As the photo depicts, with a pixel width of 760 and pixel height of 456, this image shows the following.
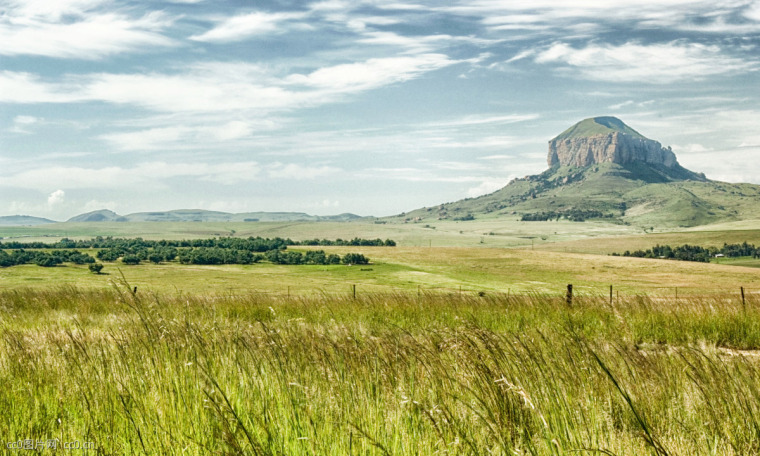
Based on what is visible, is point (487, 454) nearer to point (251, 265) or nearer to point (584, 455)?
point (584, 455)

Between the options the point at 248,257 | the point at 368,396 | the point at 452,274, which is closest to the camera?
the point at 368,396

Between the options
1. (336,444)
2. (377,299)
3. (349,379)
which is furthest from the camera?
(377,299)

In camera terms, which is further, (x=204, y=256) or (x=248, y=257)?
(x=248, y=257)

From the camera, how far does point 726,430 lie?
4.48 m

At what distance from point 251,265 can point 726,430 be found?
117 metres

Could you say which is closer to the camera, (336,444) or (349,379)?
(336,444)

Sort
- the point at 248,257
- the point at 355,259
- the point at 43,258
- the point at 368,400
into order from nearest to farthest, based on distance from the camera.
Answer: the point at 368,400, the point at 43,258, the point at 355,259, the point at 248,257

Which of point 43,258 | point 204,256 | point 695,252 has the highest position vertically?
point 43,258

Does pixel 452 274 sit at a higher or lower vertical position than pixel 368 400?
lower

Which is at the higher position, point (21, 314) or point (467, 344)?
point (467, 344)

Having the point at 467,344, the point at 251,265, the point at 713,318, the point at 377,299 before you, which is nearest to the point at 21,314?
the point at 377,299

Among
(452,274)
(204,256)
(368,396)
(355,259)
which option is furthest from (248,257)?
(368,396)

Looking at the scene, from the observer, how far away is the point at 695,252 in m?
158

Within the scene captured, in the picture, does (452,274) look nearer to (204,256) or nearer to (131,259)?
(204,256)
